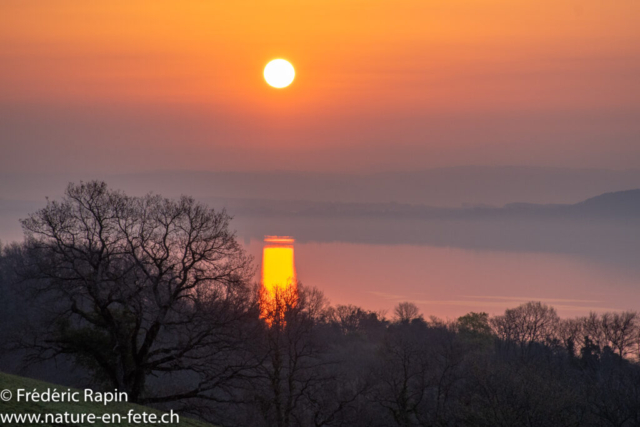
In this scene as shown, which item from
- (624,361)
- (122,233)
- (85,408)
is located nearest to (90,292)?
(122,233)

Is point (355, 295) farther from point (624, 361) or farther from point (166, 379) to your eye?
point (166, 379)

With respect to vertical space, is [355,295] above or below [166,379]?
above

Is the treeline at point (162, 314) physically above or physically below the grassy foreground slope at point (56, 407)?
above

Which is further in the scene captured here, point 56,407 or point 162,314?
point 162,314

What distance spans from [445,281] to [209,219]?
467 ft

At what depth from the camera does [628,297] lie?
445 ft

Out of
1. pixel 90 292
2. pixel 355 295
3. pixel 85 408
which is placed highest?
pixel 355 295

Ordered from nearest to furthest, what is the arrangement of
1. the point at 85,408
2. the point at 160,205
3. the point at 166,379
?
the point at 85,408
the point at 160,205
the point at 166,379

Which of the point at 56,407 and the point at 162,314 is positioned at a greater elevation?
the point at 162,314

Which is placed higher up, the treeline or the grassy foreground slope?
the treeline

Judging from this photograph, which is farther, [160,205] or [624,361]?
[624,361]

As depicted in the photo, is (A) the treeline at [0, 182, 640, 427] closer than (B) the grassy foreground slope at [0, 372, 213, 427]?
No

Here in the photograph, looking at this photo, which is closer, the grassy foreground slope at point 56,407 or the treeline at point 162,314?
the grassy foreground slope at point 56,407

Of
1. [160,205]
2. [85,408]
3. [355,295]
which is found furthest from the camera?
[355,295]
